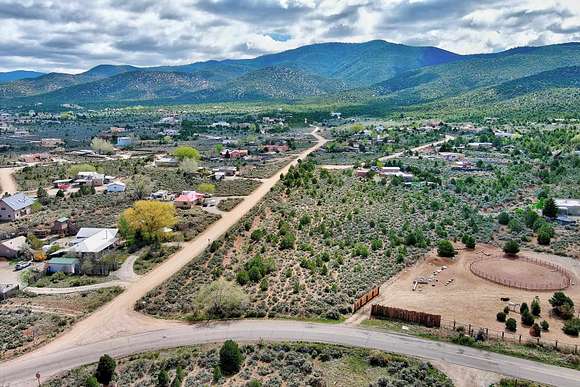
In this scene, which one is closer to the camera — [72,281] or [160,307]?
[160,307]

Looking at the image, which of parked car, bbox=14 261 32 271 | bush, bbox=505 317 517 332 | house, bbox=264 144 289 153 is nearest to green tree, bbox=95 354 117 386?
parked car, bbox=14 261 32 271

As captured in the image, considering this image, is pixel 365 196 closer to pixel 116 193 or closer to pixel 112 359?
pixel 116 193

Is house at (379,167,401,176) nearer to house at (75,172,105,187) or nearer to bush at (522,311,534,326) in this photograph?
house at (75,172,105,187)

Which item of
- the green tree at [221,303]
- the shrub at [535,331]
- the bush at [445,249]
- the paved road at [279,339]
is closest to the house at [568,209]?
the bush at [445,249]

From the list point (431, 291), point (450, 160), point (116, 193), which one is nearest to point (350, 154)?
point (450, 160)

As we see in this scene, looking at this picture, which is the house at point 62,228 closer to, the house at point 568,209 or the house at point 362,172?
the house at point 362,172

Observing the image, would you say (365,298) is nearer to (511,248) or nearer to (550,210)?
(511,248)
